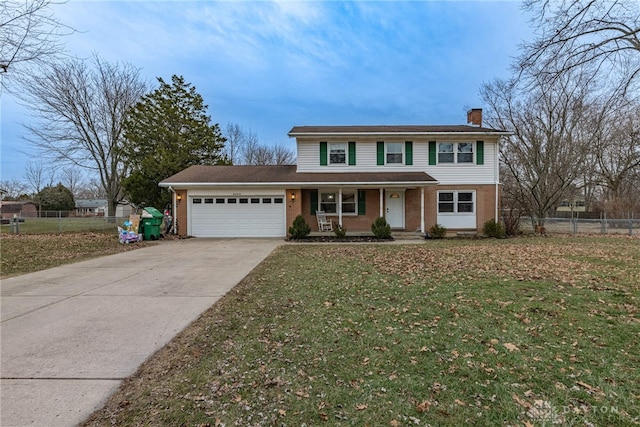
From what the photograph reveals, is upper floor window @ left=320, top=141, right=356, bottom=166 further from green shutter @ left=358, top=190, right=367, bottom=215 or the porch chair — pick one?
the porch chair

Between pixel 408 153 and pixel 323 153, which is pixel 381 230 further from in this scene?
pixel 323 153

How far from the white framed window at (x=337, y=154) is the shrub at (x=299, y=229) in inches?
145

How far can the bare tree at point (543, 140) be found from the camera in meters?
19.6

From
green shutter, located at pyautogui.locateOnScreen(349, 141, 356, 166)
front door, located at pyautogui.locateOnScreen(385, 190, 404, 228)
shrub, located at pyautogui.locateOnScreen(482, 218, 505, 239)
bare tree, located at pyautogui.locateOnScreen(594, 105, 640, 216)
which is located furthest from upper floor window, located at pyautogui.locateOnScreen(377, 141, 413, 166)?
bare tree, located at pyautogui.locateOnScreen(594, 105, 640, 216)

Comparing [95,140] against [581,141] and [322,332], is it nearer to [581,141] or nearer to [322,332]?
[322,332]

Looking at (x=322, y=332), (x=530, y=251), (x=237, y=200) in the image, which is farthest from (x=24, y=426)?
(x=237, y=200)

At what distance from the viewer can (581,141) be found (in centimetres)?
2095

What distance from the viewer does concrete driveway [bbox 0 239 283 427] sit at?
8.64 ft

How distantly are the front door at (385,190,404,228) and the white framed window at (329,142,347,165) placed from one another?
302 cm

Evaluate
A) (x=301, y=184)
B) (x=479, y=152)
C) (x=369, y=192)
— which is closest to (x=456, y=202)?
(x=479, y=152)

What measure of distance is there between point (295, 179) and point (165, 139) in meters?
13.8

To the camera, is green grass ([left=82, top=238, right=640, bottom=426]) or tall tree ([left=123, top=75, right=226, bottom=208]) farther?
tall tree ([left=123, top=75, right=226, bottom=208])

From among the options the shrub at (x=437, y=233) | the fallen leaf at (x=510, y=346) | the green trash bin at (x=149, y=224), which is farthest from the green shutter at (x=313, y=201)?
the fallen leaf at (x=510, y=346)

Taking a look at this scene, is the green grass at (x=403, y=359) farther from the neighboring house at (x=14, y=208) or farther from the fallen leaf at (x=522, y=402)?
the neighboring house at (x=14, y=208)
